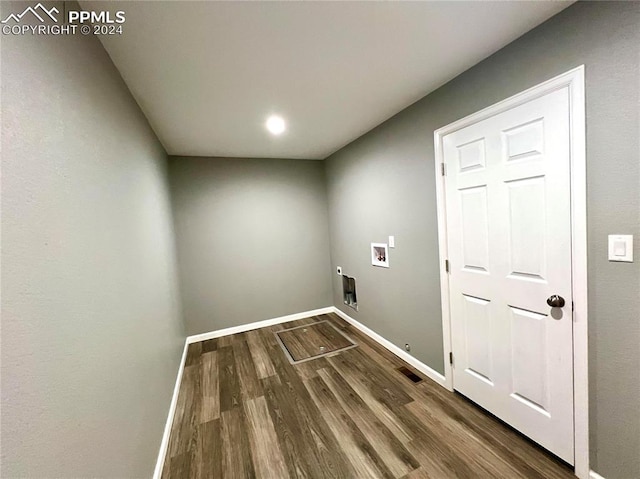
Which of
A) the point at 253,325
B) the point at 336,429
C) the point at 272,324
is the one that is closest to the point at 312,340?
the point at 272,324

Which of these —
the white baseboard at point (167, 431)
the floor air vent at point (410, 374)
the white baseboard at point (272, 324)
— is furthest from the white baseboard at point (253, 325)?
the floor air vent at point (410, 374)

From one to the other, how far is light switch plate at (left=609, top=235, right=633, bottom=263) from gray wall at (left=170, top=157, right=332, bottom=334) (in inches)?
124

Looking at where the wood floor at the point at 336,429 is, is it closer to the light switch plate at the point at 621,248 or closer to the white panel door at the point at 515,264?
the white panel door at the point at 515,264

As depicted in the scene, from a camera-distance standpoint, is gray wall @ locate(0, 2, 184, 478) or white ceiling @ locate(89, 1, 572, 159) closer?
gray wall @ locate(0, 2, 184, 478)

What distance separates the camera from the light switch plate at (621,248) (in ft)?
3.67

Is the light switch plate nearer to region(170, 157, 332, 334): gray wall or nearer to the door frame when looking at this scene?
the door frame

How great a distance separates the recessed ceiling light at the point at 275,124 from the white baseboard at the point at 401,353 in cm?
257

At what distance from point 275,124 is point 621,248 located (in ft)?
8.22

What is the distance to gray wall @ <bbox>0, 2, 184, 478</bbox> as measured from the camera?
0.61 metres

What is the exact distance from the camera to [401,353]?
257cm

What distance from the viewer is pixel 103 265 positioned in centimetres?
108

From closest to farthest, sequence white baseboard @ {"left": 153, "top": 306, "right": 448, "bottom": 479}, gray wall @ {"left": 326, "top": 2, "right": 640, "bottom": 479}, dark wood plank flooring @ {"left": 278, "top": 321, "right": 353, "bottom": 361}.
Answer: gray wall @ {"left": 326, "top": 2, "right": 640, "bottom": 479} < white baseboard @ {"left": 153, "top": 306, "right": 448, "bottom": 479} < dark wood plank flooring @ {"left": 278, "top": 321, "right": 353, "bottom": 361}

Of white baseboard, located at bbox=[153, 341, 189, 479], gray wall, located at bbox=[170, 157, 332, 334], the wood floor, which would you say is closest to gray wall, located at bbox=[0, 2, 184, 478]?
white baseboard, located at bbox=[153, 341, 189, 479]

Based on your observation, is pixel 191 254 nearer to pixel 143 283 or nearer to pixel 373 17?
pixel 143 283
